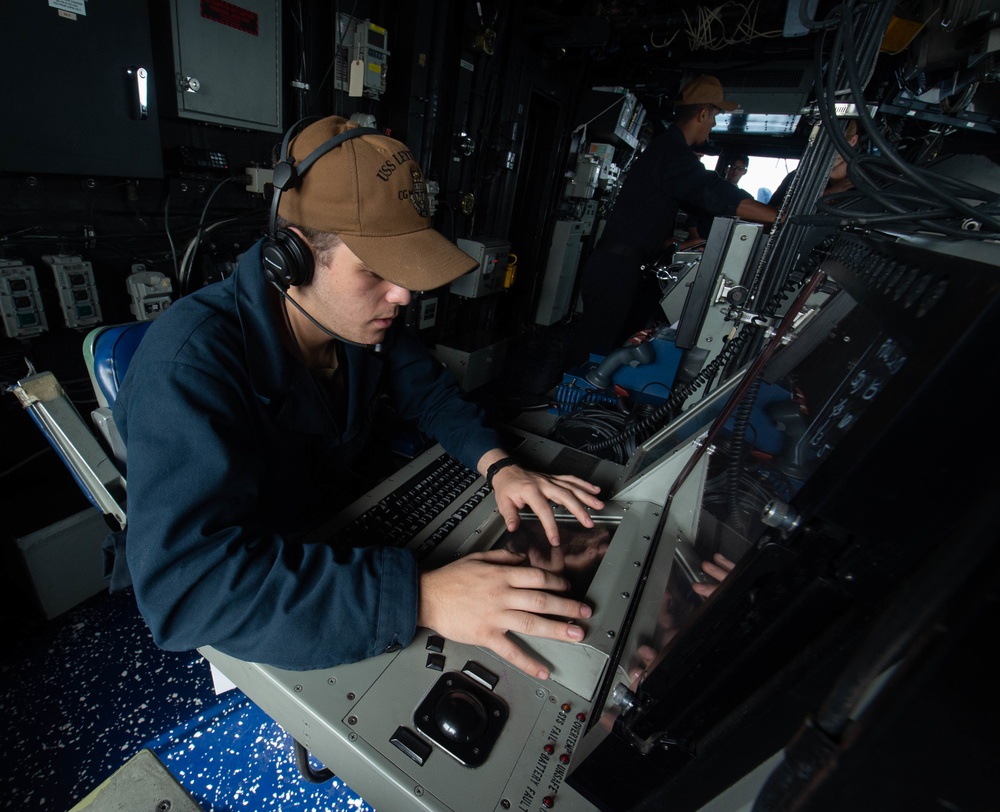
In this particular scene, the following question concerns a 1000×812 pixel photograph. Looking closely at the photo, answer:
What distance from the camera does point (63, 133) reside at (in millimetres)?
1479

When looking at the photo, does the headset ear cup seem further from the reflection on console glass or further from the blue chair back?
the reflection on console glass

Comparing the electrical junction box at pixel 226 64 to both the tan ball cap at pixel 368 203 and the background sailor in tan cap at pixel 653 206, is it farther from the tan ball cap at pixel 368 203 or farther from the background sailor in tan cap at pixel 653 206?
the background sailor in tan cap at pixel 653 206

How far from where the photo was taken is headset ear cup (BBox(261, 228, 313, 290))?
0.85 meters

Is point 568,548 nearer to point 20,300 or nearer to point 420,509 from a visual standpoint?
point 420,509

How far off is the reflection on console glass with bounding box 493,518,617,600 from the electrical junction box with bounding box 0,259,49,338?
1.78m

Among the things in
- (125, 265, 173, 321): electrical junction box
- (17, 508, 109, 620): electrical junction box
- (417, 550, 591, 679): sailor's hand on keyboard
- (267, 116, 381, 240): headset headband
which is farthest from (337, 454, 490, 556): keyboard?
(125, 265, 173, 321): electrical junction box

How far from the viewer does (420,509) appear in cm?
92

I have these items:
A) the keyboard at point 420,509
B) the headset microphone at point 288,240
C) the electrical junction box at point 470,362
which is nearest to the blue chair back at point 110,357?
the headset microphone at point 288,240

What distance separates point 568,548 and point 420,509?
0.96 ft

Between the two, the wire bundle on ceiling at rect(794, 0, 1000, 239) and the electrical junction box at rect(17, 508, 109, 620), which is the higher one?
the wire bundle on ceiling at rect(794, 0, 1000, 239)

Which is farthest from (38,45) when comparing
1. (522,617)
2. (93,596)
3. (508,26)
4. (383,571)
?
(508,26)

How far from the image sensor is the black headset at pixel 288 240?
827mm

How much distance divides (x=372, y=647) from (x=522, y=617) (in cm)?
20

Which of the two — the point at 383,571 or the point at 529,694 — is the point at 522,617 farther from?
the point at 383,571
